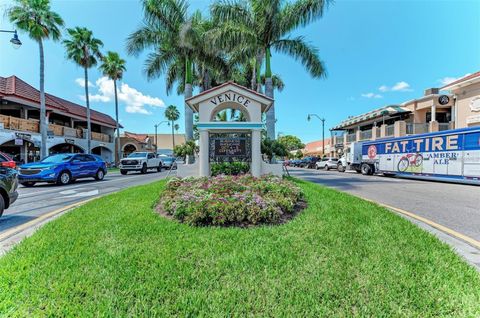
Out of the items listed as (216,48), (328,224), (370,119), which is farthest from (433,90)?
(328,224)

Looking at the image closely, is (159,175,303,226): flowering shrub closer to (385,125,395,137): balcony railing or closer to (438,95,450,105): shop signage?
(385,125,395,137): balcony railing

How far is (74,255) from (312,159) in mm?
34349

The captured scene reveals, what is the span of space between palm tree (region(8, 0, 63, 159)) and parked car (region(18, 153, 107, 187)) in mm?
8053

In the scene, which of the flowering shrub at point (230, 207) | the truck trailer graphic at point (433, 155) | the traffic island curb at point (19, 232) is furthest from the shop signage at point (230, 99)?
the truck trailer graphic at point (433, 155)

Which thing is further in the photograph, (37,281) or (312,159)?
(312,159)

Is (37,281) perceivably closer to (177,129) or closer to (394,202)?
(394,202)

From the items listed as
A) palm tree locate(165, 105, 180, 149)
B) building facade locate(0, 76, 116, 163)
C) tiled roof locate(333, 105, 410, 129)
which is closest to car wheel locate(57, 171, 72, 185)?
building facade locate(0, 76, 116, 163)

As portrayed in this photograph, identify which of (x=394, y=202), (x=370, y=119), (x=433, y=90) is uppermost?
(x=433, y=90)

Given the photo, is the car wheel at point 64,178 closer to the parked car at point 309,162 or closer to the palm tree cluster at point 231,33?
the palm tree cluster at point 231,33

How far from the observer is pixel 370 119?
107 ft

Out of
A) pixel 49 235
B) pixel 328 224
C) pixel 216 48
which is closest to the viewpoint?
pixel 49 235

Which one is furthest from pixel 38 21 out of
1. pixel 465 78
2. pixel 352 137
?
pixel 352 137

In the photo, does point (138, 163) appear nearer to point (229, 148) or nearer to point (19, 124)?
point (19, 124)

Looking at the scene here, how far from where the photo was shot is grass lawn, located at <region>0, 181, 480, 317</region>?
227cm
